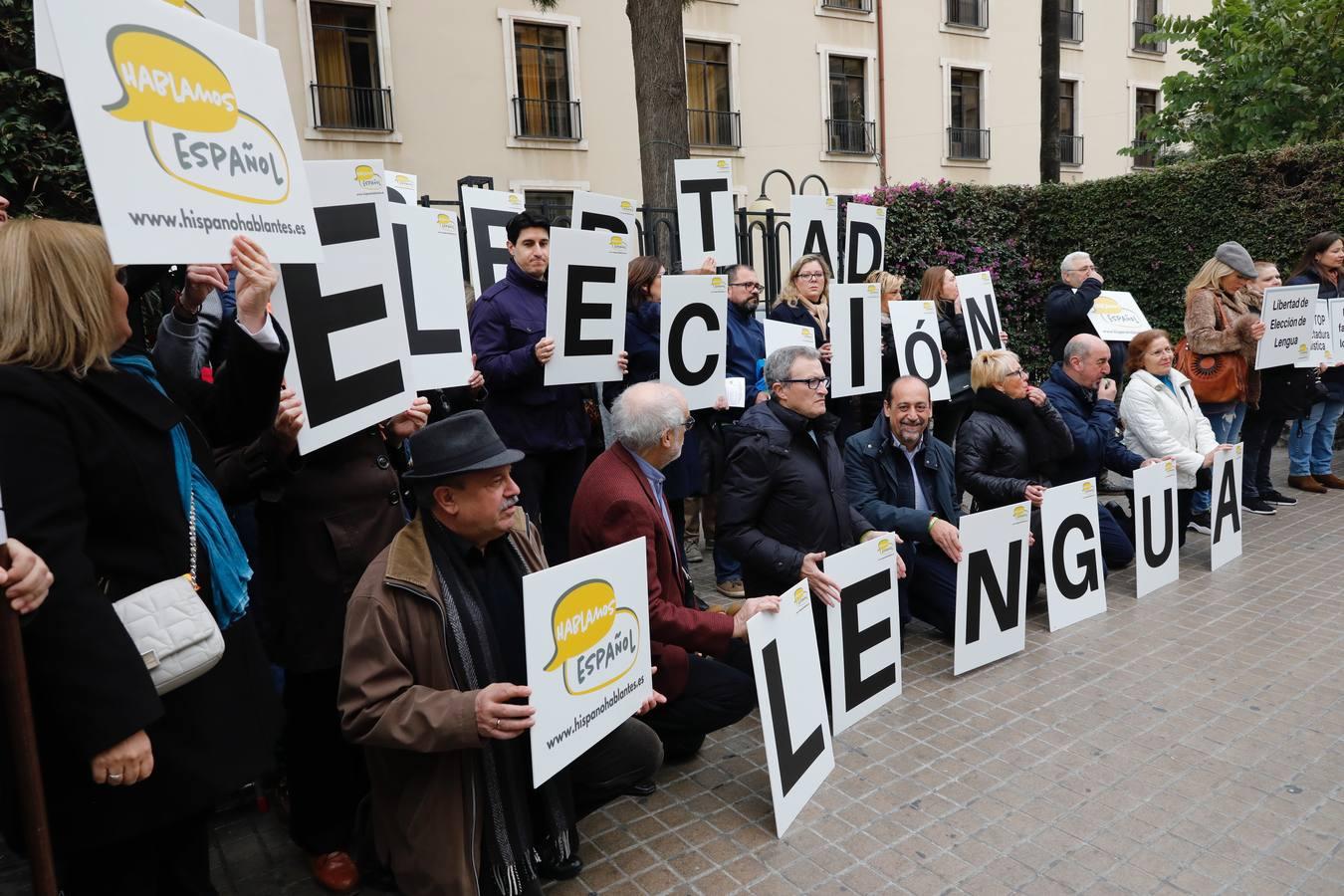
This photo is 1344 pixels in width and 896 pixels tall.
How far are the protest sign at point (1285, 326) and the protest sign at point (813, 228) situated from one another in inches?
139

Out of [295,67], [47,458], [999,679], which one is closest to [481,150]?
[295,67]

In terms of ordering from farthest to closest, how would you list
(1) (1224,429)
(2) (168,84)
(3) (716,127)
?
(3) (716,127), (1) (1224,429), (2) (168,84)

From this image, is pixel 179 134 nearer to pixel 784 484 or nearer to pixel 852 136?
pixel 784 484

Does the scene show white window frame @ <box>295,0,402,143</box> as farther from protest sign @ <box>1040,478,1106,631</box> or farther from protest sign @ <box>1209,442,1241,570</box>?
protest sign @ <box>1040,478,1106,631</box>

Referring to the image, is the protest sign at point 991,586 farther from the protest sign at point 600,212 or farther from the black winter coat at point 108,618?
the black winter coat at point 108,618

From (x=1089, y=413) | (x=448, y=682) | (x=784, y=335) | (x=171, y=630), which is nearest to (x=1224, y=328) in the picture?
(x=1089, y=413)

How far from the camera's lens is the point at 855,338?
6.27m

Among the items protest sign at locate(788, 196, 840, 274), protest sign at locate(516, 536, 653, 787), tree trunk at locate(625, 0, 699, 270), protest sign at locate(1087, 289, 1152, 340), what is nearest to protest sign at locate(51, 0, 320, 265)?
protest sign at locate(516, 536, 653, 787)

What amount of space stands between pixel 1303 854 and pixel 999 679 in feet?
5.41

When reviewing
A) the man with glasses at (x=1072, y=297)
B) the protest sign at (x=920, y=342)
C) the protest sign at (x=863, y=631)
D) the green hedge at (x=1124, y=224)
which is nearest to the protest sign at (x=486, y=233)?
the protest sign at (x=863, y=631)

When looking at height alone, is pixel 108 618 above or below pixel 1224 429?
above

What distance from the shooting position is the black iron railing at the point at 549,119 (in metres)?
21.1

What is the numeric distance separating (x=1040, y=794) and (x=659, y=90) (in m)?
7.10

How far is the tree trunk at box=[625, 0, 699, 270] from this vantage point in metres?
8.68
